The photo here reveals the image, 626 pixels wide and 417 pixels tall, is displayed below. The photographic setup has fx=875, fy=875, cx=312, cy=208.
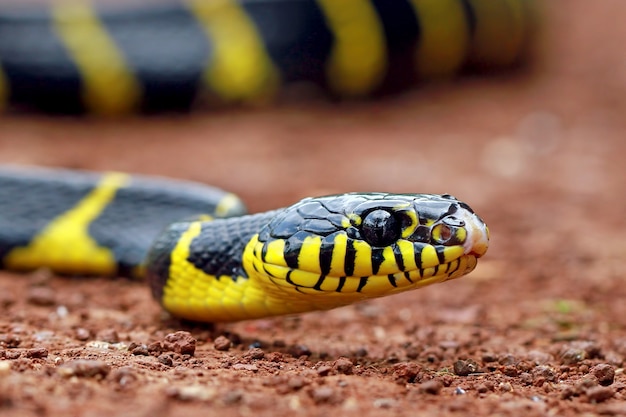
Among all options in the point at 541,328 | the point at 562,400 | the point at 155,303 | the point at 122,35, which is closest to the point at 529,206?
the point at 541,328

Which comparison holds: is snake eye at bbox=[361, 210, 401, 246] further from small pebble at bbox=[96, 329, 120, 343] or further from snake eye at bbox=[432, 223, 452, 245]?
small pebble at bbox=[96, 329, 120, 343]

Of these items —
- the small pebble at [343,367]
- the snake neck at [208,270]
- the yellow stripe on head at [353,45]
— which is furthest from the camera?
the yellow stripe on head at [353,45]

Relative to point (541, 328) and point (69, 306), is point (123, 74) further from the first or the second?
point (541, 328)

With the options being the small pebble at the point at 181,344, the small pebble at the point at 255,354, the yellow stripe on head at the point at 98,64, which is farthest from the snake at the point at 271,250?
the yellow stripe on head at the point at 98,64

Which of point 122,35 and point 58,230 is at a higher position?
point 122,35

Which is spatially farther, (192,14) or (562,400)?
(192,14)

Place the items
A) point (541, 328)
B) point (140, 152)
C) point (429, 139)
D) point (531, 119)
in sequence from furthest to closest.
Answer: point (531, 119), point (429, 139), point (140, 152), point (541, 328)

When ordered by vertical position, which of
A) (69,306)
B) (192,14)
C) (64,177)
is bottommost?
(69,306)

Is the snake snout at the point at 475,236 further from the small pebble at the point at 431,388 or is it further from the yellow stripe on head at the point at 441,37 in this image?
the yellow stripe on head at the point at 441,37
